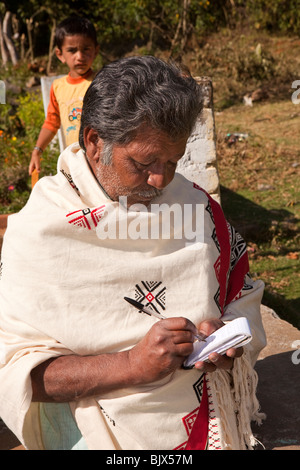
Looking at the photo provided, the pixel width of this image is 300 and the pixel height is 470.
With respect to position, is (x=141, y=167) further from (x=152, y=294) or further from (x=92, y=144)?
(x=152, y=294)

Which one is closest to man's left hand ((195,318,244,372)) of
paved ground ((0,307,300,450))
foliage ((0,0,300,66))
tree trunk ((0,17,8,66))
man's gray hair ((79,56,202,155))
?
paved ground ((0,307,300,450))

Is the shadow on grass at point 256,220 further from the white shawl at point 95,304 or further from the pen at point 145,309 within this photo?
the pen at point 145,309

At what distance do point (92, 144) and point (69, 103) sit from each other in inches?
117

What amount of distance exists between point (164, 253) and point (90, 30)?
341cm

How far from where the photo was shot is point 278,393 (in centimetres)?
277

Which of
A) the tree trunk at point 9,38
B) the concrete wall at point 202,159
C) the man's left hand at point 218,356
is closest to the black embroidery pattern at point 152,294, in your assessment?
the man's left hand at point 218,356

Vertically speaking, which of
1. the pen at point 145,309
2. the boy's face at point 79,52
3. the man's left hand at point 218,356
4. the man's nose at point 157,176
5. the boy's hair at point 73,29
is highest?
the boy's hair at point 73,29

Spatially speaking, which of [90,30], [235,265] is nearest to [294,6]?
[90,30]

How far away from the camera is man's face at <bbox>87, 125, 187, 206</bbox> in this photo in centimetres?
202

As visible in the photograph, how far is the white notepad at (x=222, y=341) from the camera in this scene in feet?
6.12

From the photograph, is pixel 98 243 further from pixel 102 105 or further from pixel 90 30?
pixel 90 30

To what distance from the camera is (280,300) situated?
4.82m

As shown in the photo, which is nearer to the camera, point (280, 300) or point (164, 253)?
point (164, 253)

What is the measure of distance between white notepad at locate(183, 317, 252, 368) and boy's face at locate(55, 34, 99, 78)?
3468 mm
